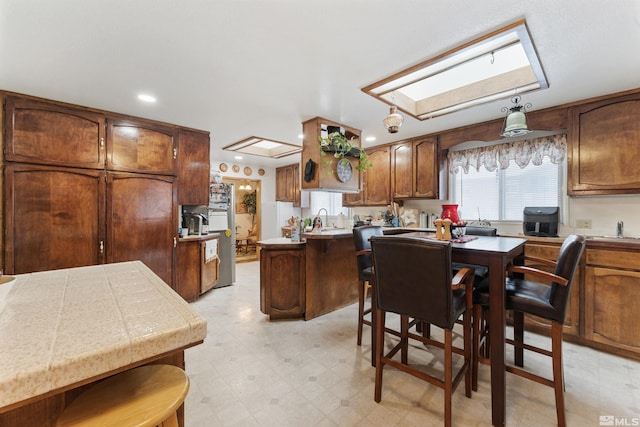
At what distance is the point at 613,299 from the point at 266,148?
5.12 meters

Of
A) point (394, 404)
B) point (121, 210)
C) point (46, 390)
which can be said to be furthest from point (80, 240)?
point (394, 404)

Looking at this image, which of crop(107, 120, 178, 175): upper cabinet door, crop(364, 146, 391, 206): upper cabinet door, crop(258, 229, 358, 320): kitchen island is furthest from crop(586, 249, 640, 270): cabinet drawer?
crop(107, 120, 178, 175): upper cabinet door

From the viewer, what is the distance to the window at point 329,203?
582 cm

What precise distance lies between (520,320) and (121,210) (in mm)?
3988

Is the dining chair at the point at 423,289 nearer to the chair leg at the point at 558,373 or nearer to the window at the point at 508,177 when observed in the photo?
the chair leg at the point at 558,373

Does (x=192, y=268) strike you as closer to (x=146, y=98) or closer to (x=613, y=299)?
(x=146, y=98)

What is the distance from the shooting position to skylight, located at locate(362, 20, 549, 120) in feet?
6.02

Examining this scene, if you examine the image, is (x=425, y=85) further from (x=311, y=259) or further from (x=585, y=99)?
(x=311, y=259)

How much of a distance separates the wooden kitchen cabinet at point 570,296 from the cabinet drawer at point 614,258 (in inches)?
3.7

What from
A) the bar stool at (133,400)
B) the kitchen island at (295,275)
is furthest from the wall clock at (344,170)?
the bar stool at (133,400)

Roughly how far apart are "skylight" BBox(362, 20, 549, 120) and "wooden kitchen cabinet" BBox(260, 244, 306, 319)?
6.02ft

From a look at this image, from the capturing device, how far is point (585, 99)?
8.63 ft

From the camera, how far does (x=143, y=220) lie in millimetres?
3207

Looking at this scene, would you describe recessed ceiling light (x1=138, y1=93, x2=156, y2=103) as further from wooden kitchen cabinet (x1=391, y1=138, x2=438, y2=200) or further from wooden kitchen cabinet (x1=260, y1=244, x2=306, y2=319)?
wooden kitchen cabinet (x1=391, y1=138, x2=438, y2=200)
